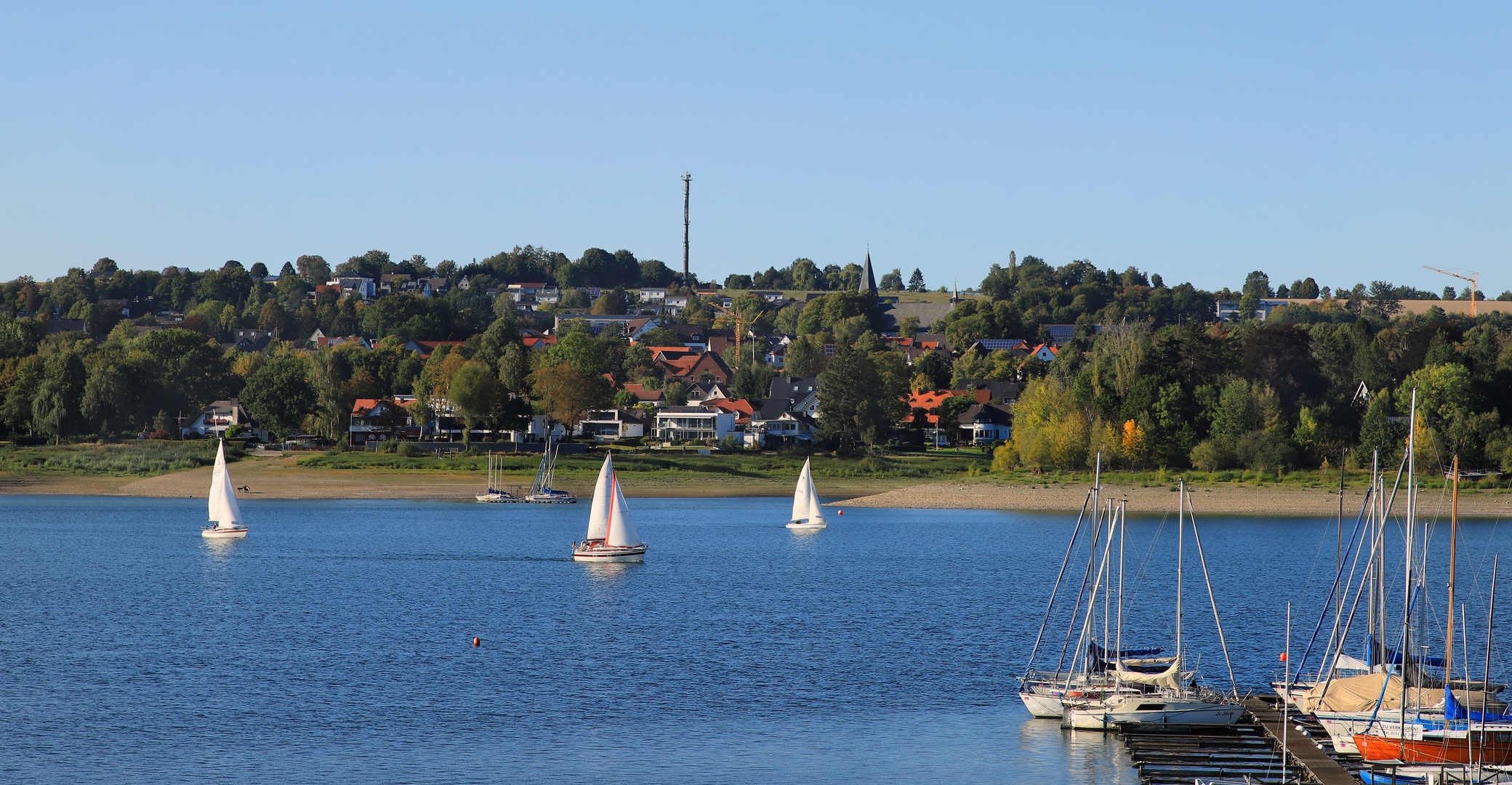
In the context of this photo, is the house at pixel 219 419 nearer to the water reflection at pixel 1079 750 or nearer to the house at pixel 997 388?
the house at pixel 997 388

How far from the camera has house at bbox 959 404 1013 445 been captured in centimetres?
13175

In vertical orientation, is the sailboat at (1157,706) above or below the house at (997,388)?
below

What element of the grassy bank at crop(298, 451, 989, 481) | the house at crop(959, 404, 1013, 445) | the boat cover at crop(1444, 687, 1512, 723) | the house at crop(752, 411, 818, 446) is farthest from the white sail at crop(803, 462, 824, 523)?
the boat cover at crop(1444, 687, 1512, 723)

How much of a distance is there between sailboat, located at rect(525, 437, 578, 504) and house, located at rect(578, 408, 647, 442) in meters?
24.5

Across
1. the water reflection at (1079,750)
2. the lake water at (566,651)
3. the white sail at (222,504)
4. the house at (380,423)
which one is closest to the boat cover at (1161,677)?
the water reflection at (1079,750)

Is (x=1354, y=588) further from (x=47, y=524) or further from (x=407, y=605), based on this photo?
(x=47, y=524)

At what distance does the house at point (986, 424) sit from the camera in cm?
13175

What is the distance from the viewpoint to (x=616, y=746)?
99.8 feet

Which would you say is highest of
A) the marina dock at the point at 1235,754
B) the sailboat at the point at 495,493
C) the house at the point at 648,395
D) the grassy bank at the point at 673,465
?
the house at the point at 648,395

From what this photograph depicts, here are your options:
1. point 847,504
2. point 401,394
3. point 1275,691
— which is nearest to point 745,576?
point 1275,691

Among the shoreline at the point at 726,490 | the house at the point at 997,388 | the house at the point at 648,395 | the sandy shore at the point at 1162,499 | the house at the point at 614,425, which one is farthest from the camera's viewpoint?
the house at the point at 648,395

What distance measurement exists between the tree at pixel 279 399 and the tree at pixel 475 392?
524 inches

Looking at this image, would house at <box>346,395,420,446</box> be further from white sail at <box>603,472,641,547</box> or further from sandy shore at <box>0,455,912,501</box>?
white sail at <box>603,472,641,547</box>

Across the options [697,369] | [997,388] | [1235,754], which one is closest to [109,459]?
[697,369]
